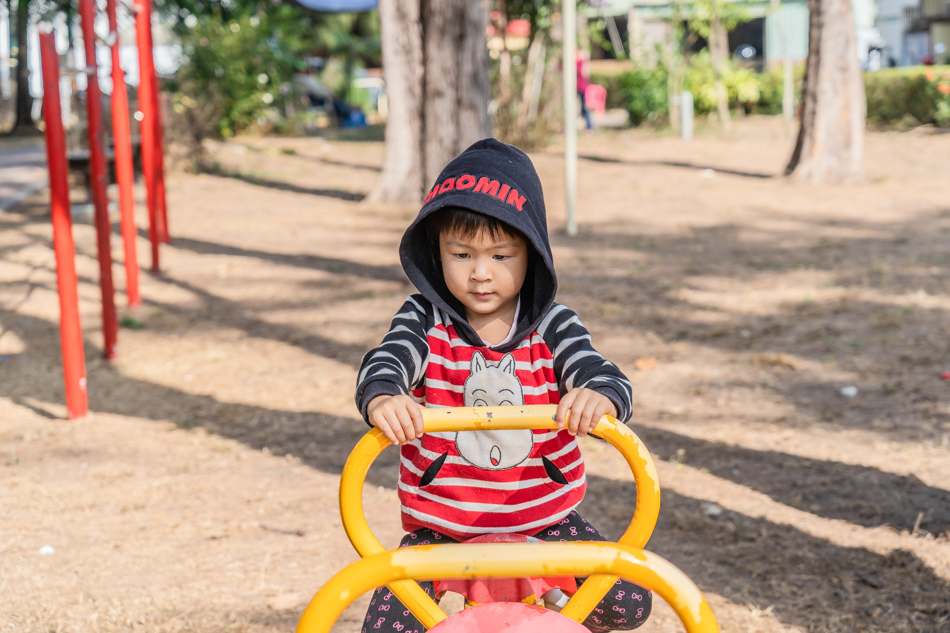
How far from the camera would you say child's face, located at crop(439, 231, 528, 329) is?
1.98 meters

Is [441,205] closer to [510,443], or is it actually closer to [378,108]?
[510,443]

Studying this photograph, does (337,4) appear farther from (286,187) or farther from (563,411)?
(563,411)

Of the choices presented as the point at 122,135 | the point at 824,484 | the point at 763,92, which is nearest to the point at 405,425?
the point at 824,484

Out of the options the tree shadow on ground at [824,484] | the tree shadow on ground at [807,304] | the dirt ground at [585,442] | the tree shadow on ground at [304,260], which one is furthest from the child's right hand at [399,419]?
the tree shadow on ground at [304,260]

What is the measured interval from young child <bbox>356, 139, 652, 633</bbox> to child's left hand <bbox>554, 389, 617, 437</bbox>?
0.20 m

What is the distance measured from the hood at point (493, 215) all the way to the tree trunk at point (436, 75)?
5532 millimetres

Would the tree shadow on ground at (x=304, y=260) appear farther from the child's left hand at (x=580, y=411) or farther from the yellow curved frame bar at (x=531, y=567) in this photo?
the yellow curved frame bar at (x=531, y=567)

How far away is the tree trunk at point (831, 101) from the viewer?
10938 millimetres

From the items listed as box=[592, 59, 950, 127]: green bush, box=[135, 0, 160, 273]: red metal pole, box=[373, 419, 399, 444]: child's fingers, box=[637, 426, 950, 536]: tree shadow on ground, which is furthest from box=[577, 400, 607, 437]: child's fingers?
box=[592, 59, 950, 127]: green bush

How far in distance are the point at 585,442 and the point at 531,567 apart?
2899mm

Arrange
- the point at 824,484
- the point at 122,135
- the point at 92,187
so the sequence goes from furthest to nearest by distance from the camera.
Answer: the point at 122,135 < the point at 92,187 < the point at 824,484

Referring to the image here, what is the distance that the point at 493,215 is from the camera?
6.26 ft

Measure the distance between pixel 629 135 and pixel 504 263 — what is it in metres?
17.3

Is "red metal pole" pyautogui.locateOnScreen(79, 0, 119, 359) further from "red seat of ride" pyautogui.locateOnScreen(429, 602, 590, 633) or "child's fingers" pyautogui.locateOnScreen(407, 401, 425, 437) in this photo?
"red seat of ride" pyautogui.locateOnScreen(429, 602, 590, 633)
